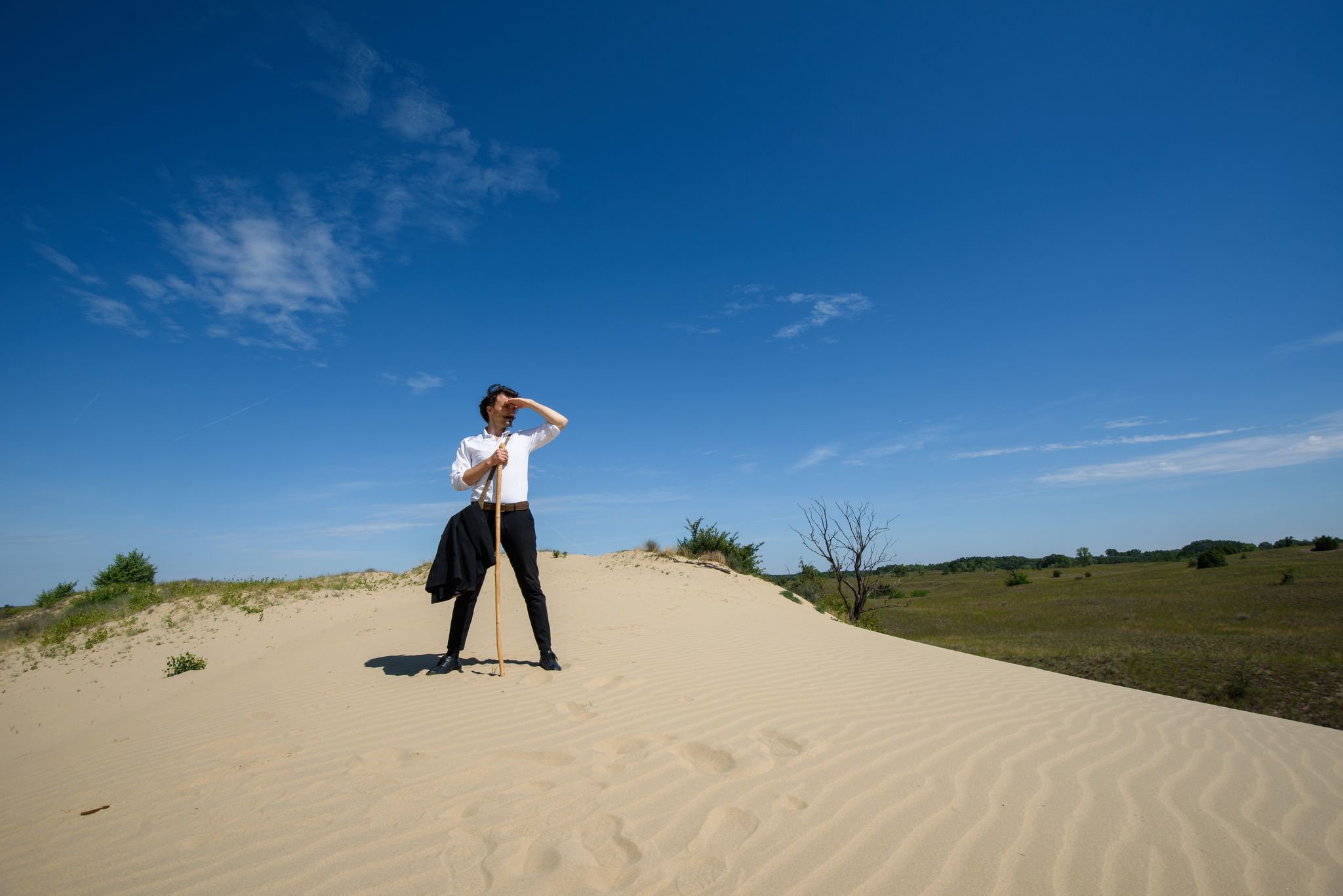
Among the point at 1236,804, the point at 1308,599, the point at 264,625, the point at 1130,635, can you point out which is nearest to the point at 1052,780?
the point at 1236,804

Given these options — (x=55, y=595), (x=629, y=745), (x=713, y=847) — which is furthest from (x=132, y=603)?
(x=713, y=847)

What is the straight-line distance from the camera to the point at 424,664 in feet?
18.3

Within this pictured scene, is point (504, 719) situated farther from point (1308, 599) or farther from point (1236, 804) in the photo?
point (1308, 599)

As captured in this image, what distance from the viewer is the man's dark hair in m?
5.07

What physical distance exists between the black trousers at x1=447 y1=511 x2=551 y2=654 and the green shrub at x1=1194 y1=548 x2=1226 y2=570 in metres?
44.0

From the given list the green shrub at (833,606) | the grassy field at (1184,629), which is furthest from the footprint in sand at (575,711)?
the green shrub at (833,606)

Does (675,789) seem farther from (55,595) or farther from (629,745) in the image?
(55,595)

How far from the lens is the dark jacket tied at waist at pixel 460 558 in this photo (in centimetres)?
457

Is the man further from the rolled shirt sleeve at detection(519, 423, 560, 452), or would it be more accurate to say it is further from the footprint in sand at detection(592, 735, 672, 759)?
the footprint in sand at detection(592, 735, 672, 759)

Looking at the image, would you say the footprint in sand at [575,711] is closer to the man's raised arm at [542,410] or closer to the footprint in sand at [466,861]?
the footprint in sand at [466,861]

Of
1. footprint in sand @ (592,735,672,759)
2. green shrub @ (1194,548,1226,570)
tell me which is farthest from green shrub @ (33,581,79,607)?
green shrub @ (1194,548,1226,570)

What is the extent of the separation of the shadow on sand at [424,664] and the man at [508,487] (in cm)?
19

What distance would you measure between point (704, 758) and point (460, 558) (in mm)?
2533

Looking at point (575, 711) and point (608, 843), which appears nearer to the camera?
point (608, 843)
